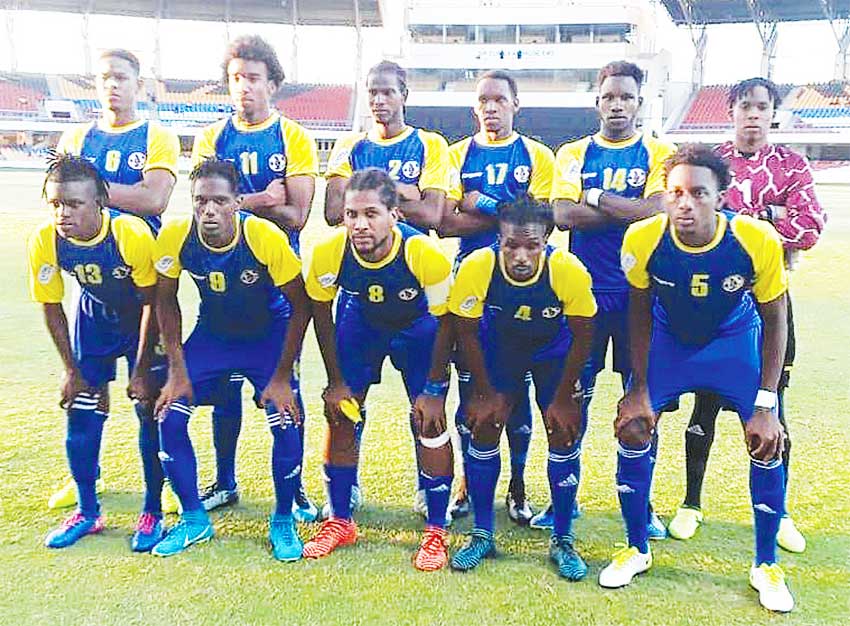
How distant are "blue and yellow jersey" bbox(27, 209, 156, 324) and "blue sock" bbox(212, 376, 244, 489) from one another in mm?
752

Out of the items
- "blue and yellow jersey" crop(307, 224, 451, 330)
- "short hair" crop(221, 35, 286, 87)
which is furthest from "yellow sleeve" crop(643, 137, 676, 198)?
"short hair" crop(221, 35, 286, 87)

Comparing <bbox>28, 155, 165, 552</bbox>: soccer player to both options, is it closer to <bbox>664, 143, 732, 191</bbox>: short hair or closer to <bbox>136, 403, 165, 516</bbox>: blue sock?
<bbox>136, 403, 165, 516</bbox>: blue sock

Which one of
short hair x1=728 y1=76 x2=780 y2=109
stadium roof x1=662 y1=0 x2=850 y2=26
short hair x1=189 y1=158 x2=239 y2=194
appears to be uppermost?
stadium roof x1=662 y1=0 x2=850 y2=26

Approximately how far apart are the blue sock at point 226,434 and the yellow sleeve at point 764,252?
2.45 m

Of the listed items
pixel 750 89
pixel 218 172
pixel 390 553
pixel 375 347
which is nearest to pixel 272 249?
pixel 218 172

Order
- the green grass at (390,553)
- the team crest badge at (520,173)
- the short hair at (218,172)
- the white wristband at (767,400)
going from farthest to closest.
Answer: the team crest badge at (520,173) → the short hair at (218,172) → the white wristband at (767,400) → the green grass at (390,553)

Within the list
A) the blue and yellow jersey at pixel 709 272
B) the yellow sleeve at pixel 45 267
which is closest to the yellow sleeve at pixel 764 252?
the blue and yellow jersey at pixel 709 272

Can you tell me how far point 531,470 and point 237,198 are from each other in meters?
2.32

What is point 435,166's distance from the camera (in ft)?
13.0

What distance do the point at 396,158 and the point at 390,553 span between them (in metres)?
1.94

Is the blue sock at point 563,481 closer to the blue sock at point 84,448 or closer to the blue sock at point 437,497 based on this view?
the blue sock at point 437,497

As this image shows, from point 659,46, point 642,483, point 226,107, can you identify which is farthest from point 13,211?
point 659,46

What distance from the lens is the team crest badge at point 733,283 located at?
3.10 meters

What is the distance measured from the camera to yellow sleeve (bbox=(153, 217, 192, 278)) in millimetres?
3467
